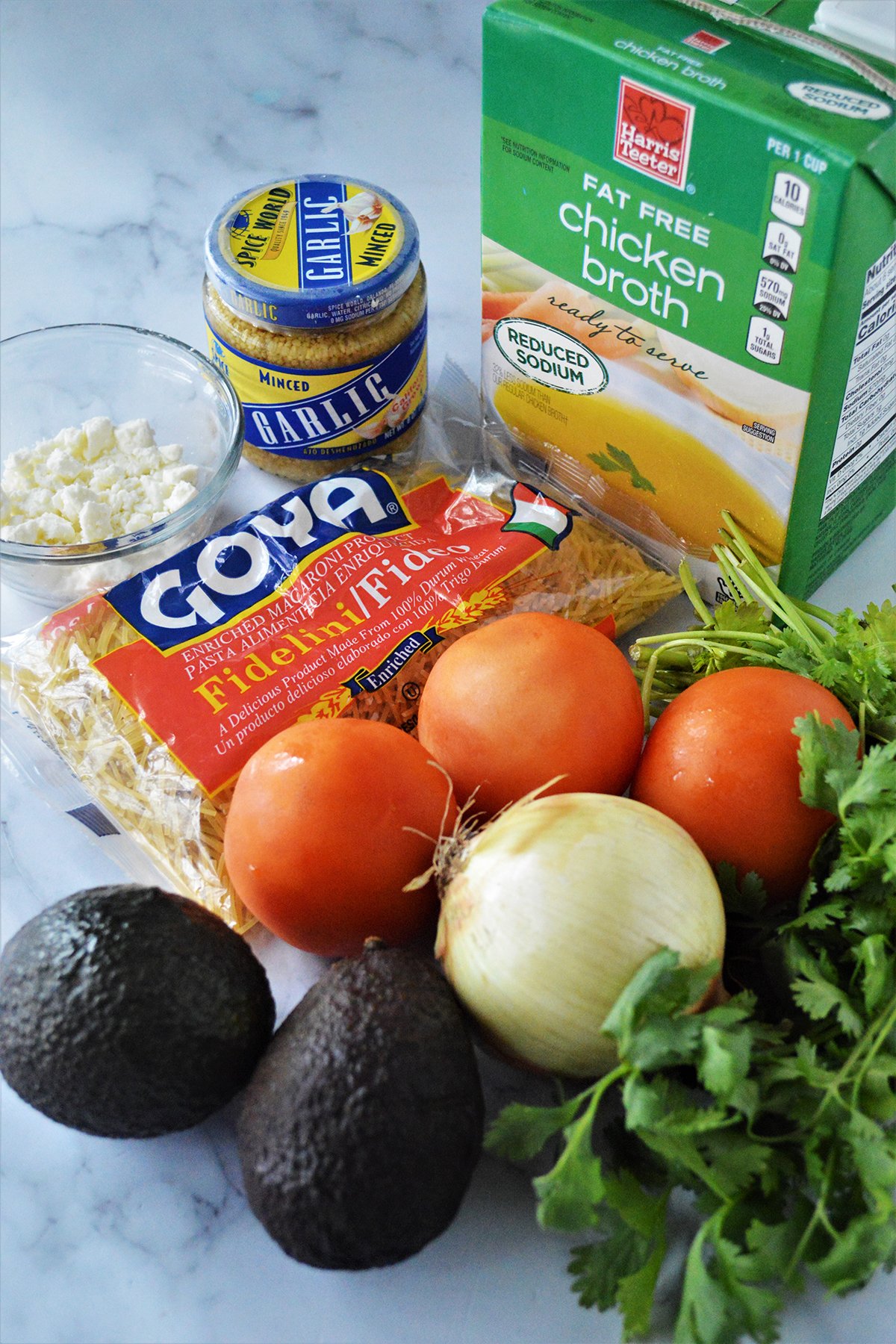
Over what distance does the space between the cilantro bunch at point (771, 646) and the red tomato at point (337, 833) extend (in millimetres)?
229

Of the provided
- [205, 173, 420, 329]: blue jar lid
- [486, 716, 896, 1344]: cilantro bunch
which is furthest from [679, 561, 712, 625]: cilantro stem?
[205, 173, 420, 329]: blue jar lid

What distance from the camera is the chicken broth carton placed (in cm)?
90

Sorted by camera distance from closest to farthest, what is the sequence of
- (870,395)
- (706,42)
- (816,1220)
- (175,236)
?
(816,1220)
(706,42)
(870,395)
(175,236)

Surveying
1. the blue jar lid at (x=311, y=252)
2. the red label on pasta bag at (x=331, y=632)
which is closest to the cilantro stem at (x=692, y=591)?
the red label on pasta bag at (x=331, y=632)

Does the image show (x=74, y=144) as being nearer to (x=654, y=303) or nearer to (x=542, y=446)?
(x=542, y=446)

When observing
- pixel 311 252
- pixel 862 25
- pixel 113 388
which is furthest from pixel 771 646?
pixel 113 388

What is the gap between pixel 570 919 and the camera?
0.77 meters

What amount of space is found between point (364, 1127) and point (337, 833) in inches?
7.4

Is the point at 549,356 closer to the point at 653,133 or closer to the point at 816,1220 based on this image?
the point at 653,133

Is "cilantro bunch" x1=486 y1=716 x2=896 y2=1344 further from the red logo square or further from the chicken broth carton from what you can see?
the red logo square

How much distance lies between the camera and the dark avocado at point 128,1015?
30.2 inches

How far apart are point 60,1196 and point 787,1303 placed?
1.51 feet

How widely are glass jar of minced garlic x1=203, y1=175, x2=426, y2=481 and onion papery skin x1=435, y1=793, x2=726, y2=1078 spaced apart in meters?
0.52

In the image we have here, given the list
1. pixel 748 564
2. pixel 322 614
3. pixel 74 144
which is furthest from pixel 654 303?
pixel 74 144
